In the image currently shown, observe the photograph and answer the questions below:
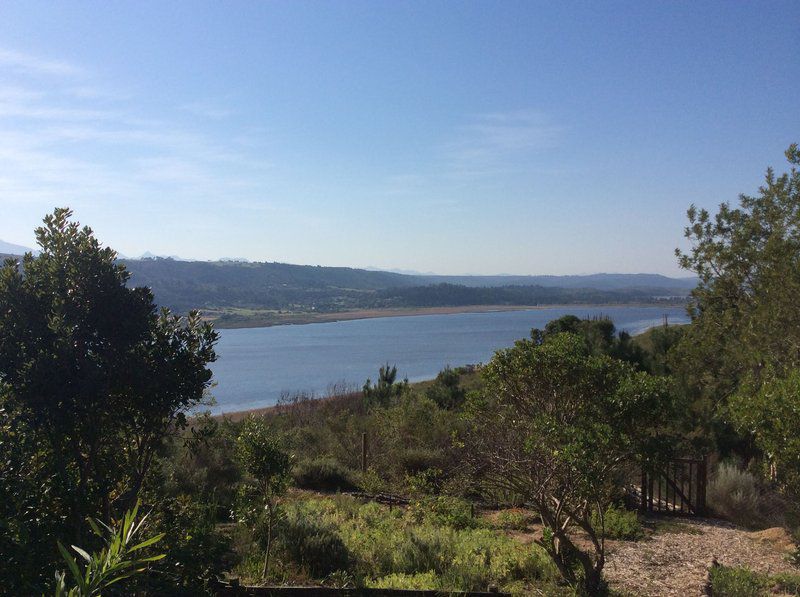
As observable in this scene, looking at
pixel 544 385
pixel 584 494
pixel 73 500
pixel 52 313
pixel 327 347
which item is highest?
pixel 52 313

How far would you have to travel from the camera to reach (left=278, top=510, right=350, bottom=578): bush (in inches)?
295

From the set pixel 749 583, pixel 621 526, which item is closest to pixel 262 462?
pixel 749 583

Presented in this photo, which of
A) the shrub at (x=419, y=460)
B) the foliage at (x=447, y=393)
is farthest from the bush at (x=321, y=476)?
the foliage at (x=447, y=393)

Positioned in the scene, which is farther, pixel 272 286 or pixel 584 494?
pixel 272 286

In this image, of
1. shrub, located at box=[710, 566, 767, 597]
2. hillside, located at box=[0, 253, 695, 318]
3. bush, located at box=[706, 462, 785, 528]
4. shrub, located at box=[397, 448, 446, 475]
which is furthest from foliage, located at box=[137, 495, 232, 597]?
hillside, located at box=[0, 253, 695, 318]

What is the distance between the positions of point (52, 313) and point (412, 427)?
1232 centimetres

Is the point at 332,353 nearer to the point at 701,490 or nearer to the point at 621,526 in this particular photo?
the point at 701,490

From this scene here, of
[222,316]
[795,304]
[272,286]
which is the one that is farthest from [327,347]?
[272,286]

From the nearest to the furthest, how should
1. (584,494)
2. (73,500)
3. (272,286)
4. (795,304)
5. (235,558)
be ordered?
1. (73,500)
2. (584,494)
3. (235,558)
4. (795,304)
5. (272,286)

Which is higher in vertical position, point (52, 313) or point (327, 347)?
point (52, 313)

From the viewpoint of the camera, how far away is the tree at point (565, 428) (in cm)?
602

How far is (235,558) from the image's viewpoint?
7430mm

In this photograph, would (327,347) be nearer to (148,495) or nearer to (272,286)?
(148,495)

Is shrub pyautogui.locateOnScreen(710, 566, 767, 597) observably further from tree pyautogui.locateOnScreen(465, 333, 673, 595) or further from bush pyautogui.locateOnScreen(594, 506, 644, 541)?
bush pyautogui.locateOnScreen(594, 506, 644, 541)
